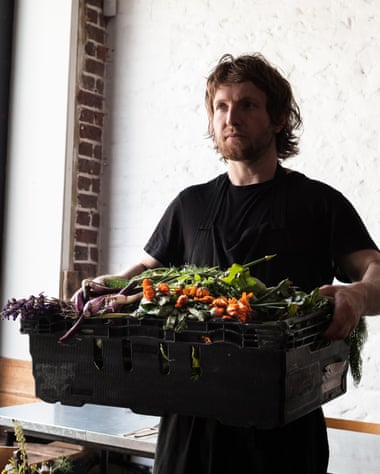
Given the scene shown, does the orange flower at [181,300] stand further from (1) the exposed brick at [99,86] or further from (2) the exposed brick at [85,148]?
(1) the exposed brick at [99,86]

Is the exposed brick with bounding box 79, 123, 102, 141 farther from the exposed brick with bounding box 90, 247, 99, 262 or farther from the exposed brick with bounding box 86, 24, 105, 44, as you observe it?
the exposed brick with bounding box 90, 247, 99, 262

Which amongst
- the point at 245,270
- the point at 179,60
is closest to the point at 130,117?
the point at 179,60

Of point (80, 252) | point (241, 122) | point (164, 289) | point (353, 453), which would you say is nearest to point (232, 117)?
point (241, 122)

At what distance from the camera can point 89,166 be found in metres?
4.50

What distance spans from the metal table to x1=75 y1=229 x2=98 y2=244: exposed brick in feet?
3.98

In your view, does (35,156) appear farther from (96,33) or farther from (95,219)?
(96,33)

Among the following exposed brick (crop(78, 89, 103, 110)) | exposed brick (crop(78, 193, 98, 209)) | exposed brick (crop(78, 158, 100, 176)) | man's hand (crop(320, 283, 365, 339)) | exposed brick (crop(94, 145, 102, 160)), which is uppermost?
exposed brick (crop(78, 89, 103, 110))

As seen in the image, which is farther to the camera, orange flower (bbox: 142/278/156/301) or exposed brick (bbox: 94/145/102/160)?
exposed brick (bbox: 94/145/102/160)

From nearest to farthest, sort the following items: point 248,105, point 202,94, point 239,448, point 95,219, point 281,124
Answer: point 239,448
point 248,105
point 281,124
point 202,94
point 95,219

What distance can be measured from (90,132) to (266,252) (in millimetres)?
2730

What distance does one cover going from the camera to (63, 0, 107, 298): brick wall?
14.5ft

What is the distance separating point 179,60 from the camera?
14.0ft

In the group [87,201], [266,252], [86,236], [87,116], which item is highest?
[87,116]

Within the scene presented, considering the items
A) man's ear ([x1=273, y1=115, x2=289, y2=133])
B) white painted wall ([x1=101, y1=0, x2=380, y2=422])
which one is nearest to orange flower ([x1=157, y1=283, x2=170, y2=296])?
man's ear ([x1=273, y1=115, x2=289, y2=133])
